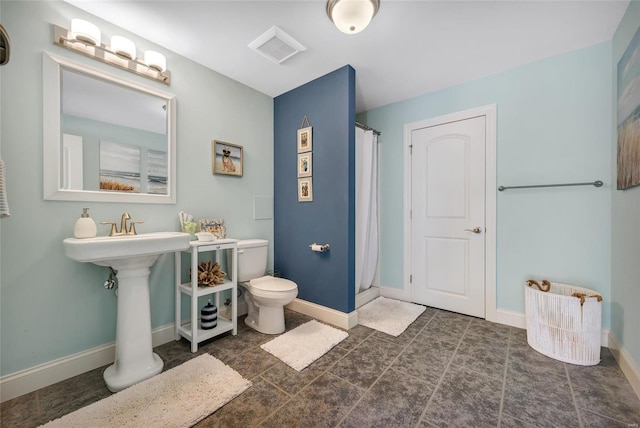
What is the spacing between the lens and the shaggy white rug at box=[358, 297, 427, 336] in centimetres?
236

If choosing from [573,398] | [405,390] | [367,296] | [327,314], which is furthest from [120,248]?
[573,398]

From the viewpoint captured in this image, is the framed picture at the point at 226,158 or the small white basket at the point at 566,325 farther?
the framed picture at the point at 226,158

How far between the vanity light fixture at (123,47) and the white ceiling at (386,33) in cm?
16

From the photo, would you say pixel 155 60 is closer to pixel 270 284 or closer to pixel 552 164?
pixel 270 284

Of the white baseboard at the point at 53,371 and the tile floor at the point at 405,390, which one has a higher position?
the white baseboard at the point at 53,371

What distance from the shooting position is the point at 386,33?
1889 mm

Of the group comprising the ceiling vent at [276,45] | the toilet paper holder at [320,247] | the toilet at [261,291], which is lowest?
the toilet at [261,291]

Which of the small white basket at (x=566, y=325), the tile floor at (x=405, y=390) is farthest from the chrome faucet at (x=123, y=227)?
the small white basket at (x=566, y=325)

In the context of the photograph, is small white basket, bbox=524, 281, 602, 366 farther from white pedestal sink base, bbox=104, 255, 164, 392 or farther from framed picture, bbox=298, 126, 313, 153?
white pedestal sink base, bbox=104, 255, 164, 392

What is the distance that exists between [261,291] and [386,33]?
2.22m

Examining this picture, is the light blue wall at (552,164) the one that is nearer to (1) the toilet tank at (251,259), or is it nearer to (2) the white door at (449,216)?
(2) the white door at (449,216)

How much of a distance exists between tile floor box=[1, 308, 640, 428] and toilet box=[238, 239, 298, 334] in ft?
0.68

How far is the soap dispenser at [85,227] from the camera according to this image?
1.57 meters

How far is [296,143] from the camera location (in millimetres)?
2727
